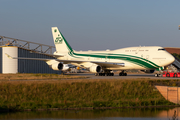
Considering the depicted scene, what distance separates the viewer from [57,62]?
Answer: 1718 inches

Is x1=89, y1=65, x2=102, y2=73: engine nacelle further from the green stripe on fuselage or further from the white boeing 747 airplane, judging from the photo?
the green stripe on fuselage

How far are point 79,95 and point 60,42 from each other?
104 feet

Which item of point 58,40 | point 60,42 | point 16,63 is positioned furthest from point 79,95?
point 16,63

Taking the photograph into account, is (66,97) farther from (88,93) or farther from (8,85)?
(8,85)

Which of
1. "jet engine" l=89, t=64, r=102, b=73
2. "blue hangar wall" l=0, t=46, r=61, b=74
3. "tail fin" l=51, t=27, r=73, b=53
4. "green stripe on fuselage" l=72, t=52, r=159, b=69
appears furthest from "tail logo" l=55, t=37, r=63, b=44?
"jet engine" l=89, t=64, r=102, b=73

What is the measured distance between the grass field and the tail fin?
2783 centimetres

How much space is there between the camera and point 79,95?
22.4 metres

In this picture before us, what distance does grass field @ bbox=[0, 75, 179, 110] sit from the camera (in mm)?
20031

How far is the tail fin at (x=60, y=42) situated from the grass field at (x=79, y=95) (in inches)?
1096

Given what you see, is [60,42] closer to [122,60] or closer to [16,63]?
[16,63]

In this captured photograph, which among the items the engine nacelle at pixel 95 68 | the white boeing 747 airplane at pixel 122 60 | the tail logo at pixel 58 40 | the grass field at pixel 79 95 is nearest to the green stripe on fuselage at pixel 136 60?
the white boeing 747 airplane at pixel 122 60

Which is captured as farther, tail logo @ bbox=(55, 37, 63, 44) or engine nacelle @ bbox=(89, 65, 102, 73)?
tail logo @ bbox=(55, 37, 63, 44)

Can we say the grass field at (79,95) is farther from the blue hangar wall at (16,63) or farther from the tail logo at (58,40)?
the blue hangar wall at (16,63)

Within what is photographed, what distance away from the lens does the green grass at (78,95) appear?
65.8 feet
